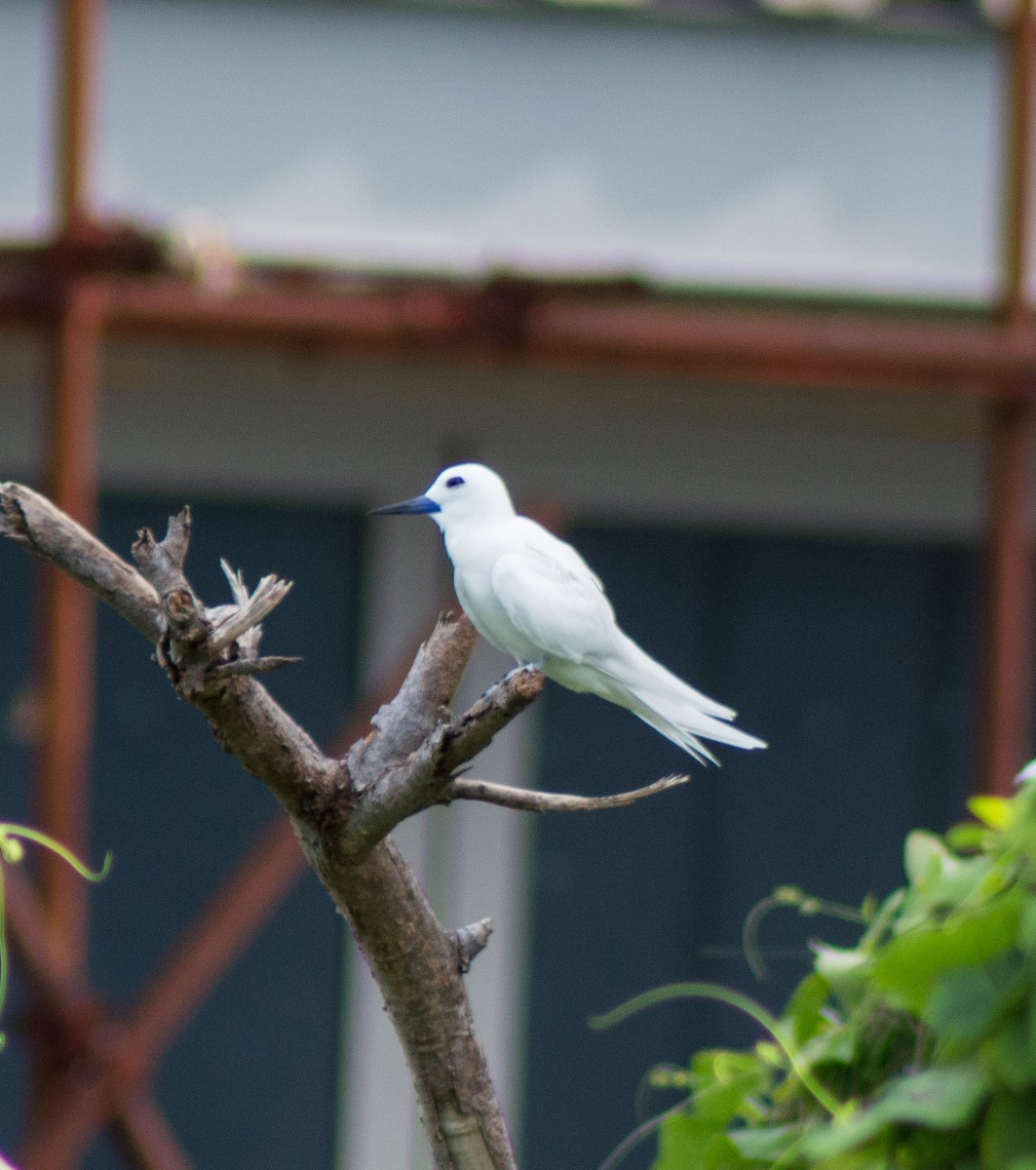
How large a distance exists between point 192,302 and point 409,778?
2347 mm

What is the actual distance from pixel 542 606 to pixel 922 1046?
329 millimetres

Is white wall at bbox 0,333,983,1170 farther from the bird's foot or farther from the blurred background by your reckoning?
the bird's foot

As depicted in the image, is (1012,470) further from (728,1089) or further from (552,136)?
(728,1089)

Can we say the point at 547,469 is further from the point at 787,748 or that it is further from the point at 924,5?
the point at 924,5

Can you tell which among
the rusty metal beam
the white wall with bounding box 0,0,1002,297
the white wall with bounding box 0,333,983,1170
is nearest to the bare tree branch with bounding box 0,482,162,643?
the rusty metal beam

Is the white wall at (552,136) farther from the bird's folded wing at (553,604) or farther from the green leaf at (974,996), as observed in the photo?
the green leaf at (974,996)

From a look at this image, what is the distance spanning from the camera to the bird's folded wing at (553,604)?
3.40ft

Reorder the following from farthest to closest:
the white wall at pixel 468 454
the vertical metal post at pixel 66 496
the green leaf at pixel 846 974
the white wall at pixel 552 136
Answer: the white wall at pixel 468 454, the white wall at pixel 552 136, the vertical metal post at pixel 66 496, the green leaf at pixel 846 974

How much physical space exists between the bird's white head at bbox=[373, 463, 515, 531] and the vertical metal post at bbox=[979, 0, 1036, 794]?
2.31m

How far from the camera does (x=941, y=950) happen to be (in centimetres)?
83

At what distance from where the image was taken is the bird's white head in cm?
107

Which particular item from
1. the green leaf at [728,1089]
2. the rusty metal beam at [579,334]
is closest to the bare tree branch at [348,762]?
the green leaf at [728,1089]

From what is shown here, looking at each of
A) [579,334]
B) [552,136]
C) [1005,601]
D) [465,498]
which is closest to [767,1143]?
[465,498]

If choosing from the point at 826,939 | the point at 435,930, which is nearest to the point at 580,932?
the point at 826,939
